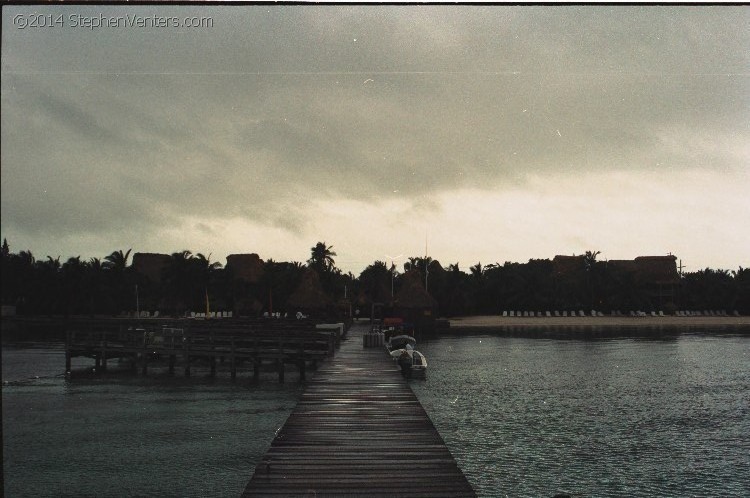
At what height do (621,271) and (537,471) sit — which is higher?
(621,271)

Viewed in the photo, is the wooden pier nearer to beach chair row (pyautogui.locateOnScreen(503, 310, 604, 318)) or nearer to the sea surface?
the sea surface

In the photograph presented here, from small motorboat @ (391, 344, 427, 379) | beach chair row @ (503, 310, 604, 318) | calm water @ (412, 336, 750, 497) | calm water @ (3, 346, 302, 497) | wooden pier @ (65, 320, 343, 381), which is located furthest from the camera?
beach chair row @ (503, 310, 604, 318)

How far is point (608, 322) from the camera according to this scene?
4149 inches

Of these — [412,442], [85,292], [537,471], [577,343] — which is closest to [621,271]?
[577,343]

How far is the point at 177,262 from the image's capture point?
10725 cm

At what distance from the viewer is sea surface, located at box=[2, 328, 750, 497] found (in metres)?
17.7

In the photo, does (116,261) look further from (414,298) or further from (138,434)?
(138,434)

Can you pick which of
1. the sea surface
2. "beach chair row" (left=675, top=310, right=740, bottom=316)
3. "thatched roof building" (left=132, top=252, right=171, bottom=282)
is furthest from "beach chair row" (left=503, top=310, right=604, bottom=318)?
the sea surface

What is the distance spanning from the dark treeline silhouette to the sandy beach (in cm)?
575

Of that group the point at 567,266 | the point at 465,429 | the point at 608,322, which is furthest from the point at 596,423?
the point at 567,266

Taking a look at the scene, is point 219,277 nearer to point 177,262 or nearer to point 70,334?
point 177,262

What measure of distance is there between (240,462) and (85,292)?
100706 millimetres

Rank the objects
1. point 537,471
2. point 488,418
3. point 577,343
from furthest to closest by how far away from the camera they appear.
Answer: point 577,343, point 488,418, point 537,471

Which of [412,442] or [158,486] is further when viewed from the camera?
[158,486]
